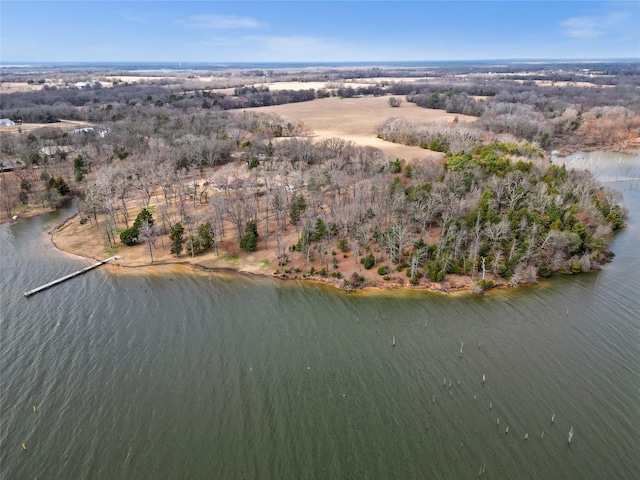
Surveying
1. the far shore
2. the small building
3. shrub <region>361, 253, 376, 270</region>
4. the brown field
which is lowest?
the far shore

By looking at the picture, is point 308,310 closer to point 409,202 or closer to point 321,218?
point 321,218

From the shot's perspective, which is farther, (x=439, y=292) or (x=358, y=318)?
(x=439, y=292)

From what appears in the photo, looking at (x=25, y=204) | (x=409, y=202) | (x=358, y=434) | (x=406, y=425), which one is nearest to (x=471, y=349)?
(x=406, y=425)

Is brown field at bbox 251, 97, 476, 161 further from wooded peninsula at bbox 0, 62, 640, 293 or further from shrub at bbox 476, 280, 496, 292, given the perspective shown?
shrub at bbox 476, 280, 496, 292

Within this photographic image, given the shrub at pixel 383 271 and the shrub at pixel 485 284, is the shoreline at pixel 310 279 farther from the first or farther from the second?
the shrub at pixel 383 271

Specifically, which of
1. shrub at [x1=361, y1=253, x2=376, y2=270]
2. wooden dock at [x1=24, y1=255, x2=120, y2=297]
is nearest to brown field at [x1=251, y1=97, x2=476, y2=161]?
shrub at [x1=361, y1=253, x2=376, y2=270]

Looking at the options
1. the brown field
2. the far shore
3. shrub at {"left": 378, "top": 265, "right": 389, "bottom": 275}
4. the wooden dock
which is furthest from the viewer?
the brown field

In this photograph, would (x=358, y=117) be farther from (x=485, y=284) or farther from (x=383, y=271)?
(x=485, y=284)
